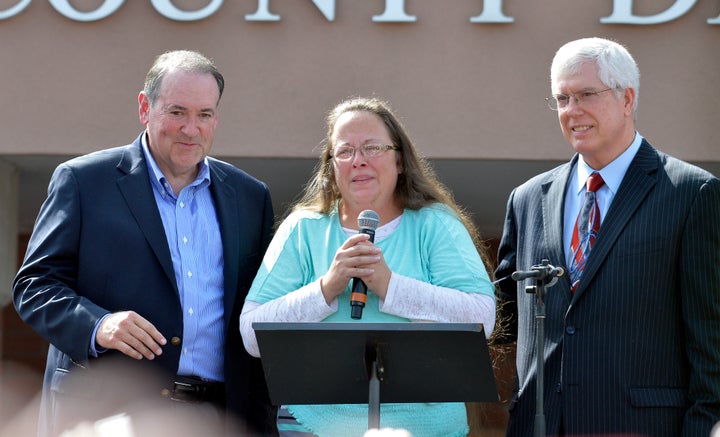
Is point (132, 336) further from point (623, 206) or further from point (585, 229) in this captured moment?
point (623, 206)

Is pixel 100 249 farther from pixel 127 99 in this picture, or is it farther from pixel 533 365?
pixel 127 99

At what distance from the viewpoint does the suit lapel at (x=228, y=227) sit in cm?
430

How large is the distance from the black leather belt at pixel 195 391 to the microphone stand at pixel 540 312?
121 centimetres

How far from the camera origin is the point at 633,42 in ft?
23.4

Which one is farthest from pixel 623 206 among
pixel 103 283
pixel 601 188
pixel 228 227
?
pixel 103 283

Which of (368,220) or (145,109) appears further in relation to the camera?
(145,109)

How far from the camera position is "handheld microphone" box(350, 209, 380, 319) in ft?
11.9

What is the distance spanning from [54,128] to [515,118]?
112 inches

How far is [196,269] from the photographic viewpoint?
4.30m

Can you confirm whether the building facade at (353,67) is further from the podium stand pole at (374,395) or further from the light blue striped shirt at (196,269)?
the podium stand pole at (374,395)

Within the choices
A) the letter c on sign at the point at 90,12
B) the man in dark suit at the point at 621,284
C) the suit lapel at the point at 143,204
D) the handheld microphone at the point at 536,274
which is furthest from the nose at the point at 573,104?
the letter c on sign at the point at 90,12

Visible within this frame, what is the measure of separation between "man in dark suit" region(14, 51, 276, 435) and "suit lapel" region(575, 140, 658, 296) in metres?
1.28

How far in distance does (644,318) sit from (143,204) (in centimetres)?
179

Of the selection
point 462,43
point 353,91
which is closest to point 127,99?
point 353,91
